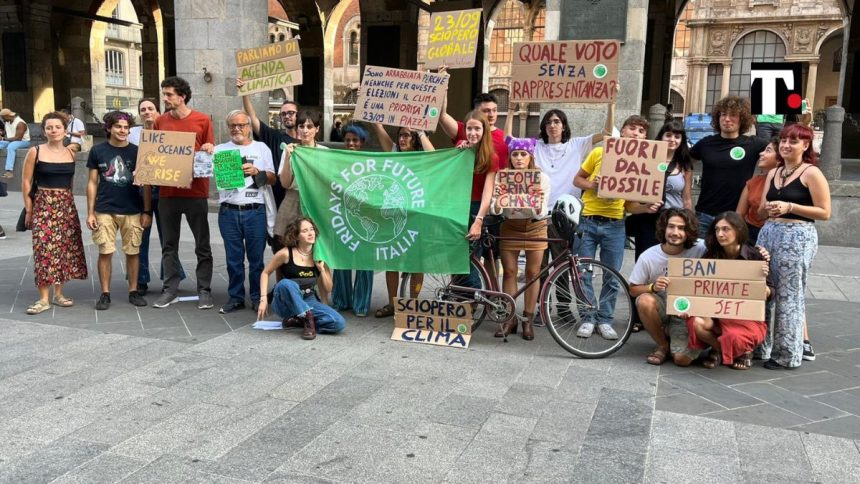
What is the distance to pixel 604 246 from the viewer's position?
6.12 metres

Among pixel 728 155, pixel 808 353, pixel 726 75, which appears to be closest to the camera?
pixel 808 353

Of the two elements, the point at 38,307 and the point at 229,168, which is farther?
the point at 38,307

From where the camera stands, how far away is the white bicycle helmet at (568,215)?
5637 mm

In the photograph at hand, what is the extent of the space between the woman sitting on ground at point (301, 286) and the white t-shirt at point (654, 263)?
7.77 feet

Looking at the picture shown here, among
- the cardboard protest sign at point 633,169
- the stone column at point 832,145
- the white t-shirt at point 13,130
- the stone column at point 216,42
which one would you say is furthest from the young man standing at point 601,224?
the white t-shirt at point 13,130

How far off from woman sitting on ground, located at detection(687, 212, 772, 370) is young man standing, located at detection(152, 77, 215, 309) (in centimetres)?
427

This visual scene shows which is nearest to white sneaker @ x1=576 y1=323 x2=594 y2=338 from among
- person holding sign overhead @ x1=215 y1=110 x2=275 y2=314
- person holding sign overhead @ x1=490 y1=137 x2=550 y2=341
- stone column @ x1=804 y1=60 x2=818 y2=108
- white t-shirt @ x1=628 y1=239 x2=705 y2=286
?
person holding sign overhead @ x1=490 y1=137 x2=550 y2=341

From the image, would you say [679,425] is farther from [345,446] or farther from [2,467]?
[2,467]

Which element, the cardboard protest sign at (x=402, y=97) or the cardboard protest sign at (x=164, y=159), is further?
the cardboard protest sign at (x=164, y=159)

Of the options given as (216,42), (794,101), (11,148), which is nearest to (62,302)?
(216,42)

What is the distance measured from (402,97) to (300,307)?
1959mm

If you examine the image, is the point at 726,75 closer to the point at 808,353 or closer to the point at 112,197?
the point at 808,353

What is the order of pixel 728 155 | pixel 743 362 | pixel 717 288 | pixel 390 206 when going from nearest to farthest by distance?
Answer: pixel 717 288, pixel 743 362, pixel 728 155, pixel 390 206

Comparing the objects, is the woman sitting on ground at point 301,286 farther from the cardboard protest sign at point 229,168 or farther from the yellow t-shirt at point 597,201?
the yellow t-shirt at point 597,201
